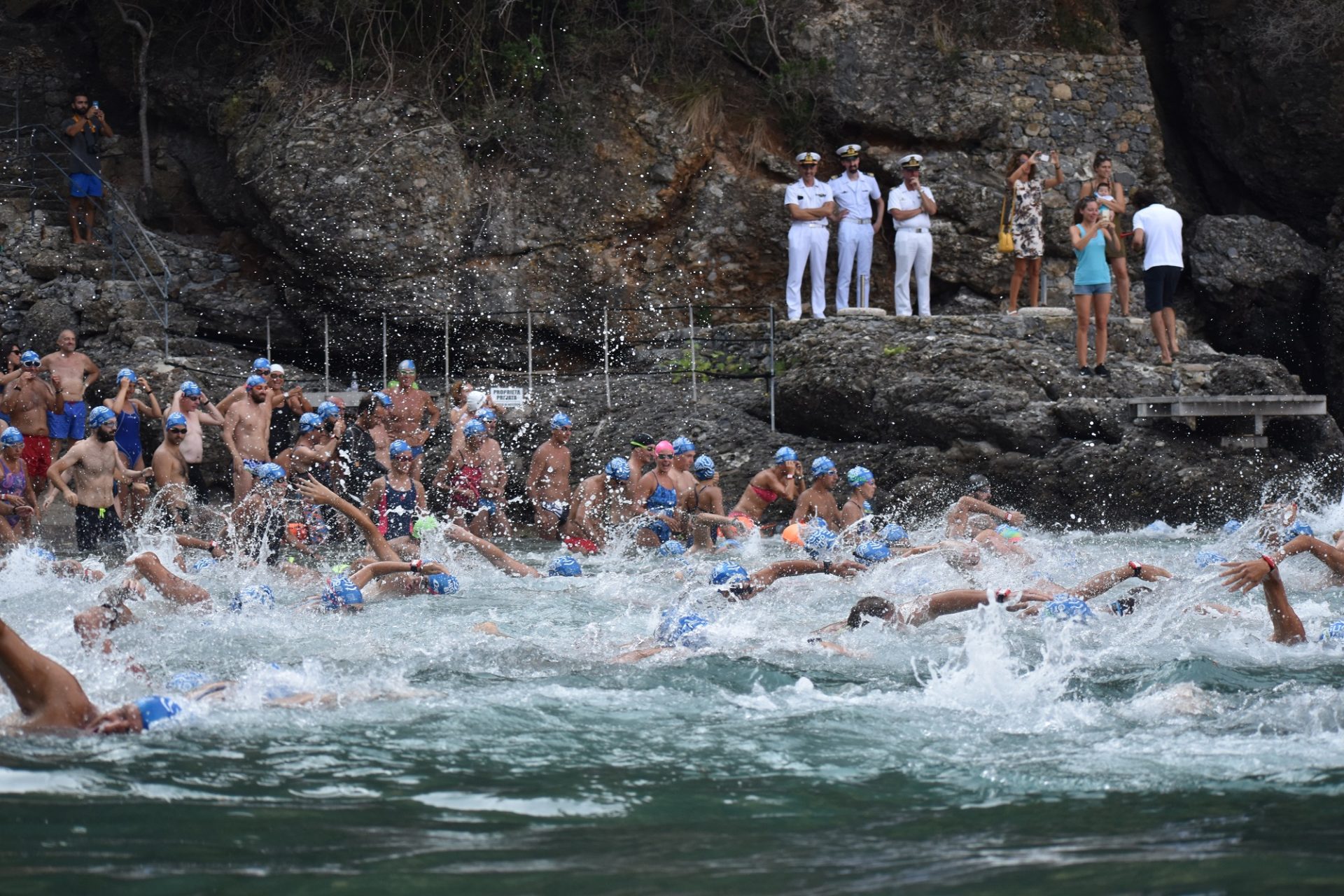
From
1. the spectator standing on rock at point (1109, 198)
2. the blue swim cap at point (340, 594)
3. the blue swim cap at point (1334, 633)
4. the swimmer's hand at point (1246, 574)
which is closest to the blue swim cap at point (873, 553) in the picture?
the blue swim cap at point (1334, 633)

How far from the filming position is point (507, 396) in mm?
14625

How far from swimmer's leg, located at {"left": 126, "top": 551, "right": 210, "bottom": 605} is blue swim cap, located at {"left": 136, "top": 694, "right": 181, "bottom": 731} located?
260cm

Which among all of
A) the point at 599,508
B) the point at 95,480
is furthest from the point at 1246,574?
the point at 95,480

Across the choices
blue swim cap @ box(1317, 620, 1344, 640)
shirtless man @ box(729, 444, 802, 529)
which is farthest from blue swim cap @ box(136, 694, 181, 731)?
shirtless man @ box(729, 444, 802, 529)

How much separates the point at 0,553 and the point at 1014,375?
9112 millimetres

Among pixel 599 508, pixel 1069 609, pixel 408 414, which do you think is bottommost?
pixel 1069 609

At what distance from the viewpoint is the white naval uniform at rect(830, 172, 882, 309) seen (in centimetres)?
1573

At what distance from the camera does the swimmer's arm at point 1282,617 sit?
8.07 metres

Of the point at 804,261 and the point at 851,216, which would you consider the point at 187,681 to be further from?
the point at 851,216

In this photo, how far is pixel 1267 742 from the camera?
6234 mm

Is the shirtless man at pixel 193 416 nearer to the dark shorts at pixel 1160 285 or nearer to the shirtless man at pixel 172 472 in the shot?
the shirtless man at pixel 172 472

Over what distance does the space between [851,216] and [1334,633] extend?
8.48 metres

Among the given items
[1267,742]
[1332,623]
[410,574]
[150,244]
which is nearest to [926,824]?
[1267,742]

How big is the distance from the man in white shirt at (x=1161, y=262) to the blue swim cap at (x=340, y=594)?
28.9ft
